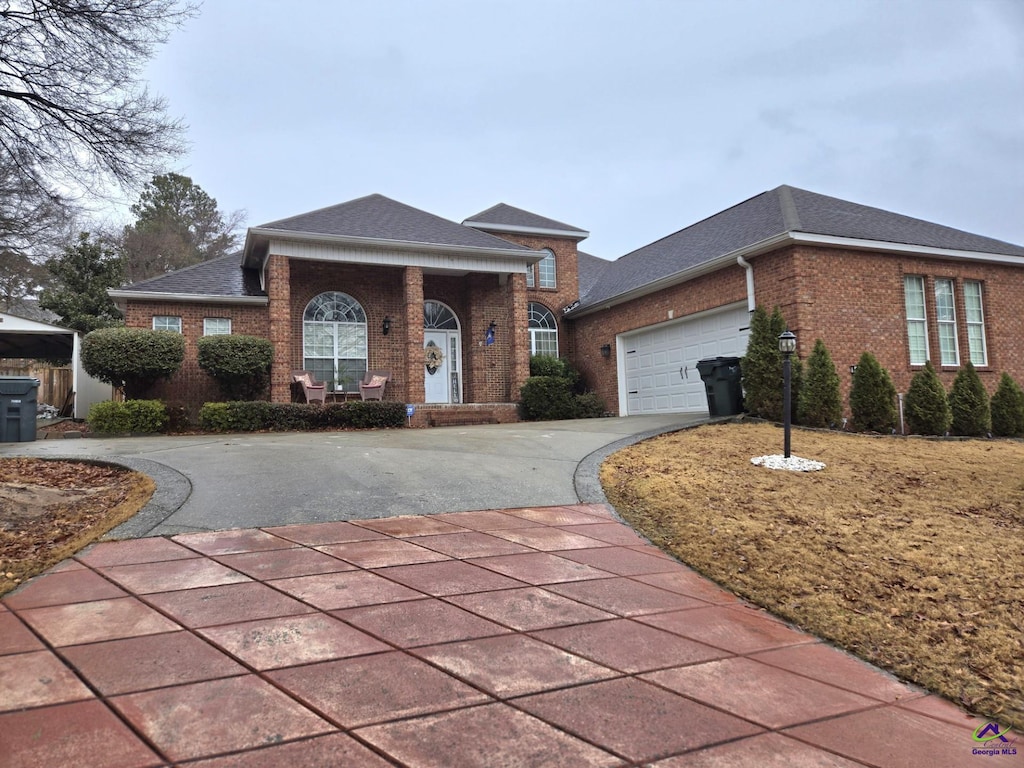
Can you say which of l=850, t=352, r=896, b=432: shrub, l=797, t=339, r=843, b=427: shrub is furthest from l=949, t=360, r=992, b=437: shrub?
l=797, t=339, r=843, b=427: shrub

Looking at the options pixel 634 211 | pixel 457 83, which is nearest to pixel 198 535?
pixel 457 83

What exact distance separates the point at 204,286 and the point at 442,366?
6.24 meters

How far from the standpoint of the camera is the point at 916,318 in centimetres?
1262

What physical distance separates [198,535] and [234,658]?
2.14 metres

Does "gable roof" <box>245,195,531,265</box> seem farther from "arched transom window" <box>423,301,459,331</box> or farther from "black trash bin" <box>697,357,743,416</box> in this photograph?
"black trash bin" <box>697,357,743,416</box>

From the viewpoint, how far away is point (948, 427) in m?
11.1

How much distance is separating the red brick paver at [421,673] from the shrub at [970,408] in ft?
33.6

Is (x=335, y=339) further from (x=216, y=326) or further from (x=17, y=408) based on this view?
(x=17, y=408)

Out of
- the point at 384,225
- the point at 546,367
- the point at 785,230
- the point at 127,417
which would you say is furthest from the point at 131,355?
the point at 785,230

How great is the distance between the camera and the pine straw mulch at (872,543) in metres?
3.07

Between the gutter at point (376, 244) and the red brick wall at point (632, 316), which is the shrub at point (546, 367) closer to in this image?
the red brick wall at point (632, 316)

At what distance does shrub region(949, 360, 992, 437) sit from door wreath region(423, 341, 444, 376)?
11.6m

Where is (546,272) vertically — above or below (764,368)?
above

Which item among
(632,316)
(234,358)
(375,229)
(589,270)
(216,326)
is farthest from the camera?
(589,270)
